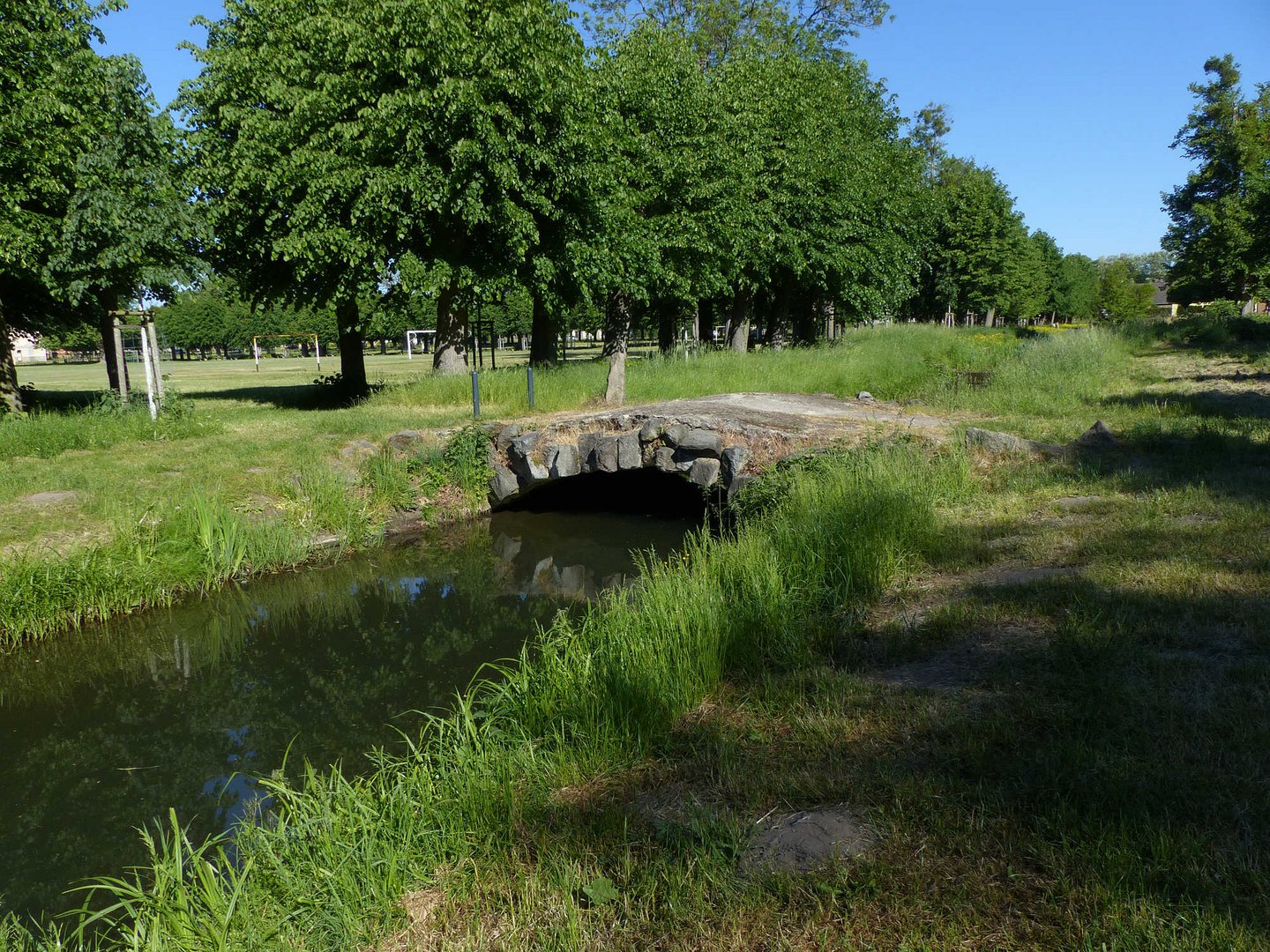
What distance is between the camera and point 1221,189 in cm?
4453

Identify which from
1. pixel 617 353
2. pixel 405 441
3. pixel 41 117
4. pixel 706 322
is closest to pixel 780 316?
pixel 706 322

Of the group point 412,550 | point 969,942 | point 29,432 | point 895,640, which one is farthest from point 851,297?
point 969,942

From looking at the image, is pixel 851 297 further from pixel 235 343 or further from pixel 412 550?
pixel 235 343

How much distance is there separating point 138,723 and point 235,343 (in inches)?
3003

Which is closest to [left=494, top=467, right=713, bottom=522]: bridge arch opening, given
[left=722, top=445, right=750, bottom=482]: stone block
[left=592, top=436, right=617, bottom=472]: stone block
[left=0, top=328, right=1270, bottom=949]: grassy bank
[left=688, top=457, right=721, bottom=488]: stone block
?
[left=592, top=436, right=617, bottom=472]: stone block

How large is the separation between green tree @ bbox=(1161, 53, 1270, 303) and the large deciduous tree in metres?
32.5

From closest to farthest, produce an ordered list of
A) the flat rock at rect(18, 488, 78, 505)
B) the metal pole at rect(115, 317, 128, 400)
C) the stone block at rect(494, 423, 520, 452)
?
the flat rock at rect(18, 488, 78, 505) < the stone block at rect(494, 423, 520, 452) < the metal pole at rect(115, 317, 128, 400)

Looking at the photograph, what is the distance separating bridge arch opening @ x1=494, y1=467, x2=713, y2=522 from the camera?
45.0ft

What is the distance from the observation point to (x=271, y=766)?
223 inches

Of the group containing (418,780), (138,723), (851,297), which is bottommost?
(138,723)

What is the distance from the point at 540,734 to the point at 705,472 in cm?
700

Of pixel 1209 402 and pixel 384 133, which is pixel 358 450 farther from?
pixel 1209 402

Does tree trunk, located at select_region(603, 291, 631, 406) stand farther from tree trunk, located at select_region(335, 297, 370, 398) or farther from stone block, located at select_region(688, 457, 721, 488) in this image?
tree trunk, located at select_region(335, 297, 370, 398)

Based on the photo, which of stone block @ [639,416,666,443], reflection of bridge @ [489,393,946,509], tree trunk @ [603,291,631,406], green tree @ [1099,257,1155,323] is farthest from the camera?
green tree @ [1099,257,1155,323]
